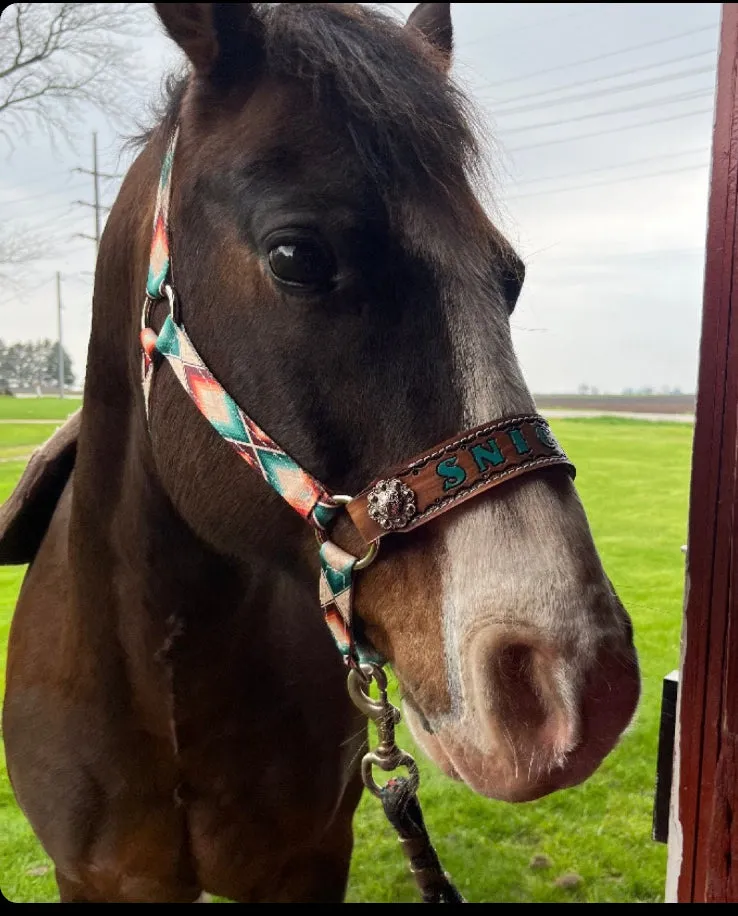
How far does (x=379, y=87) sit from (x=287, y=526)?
0.75 metres

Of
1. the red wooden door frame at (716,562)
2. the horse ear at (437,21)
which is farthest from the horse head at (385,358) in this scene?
the horse ear at (437,21)

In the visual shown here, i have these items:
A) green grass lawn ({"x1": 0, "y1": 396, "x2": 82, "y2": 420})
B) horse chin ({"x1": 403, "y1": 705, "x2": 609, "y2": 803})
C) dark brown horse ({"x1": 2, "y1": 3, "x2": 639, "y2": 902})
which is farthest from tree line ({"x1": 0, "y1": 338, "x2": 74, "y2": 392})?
horse chin ({"x1": 403, "y1": 705, "x2": 609, "y2": 803})

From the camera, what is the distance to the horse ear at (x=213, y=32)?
45.6 inches

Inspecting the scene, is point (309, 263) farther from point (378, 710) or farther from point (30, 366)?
point (30, 366)

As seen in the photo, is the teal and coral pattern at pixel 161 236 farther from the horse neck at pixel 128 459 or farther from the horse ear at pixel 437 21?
the horse ear at pixel 437 21

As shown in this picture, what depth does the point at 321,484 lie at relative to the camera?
3.54 feet

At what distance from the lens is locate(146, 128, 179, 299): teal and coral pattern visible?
1258 millimetres

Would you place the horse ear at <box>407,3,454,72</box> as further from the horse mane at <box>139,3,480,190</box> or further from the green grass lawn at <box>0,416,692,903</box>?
the green grass lawn at <box>0,416,692,903</box>

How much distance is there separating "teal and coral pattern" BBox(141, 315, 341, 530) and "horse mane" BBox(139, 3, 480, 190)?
43 cm

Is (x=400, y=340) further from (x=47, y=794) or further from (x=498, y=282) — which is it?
(x=47, y=794)

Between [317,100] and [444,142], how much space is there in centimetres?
22

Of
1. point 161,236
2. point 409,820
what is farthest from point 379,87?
point 409,820

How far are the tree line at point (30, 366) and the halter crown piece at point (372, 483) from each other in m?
2.39
